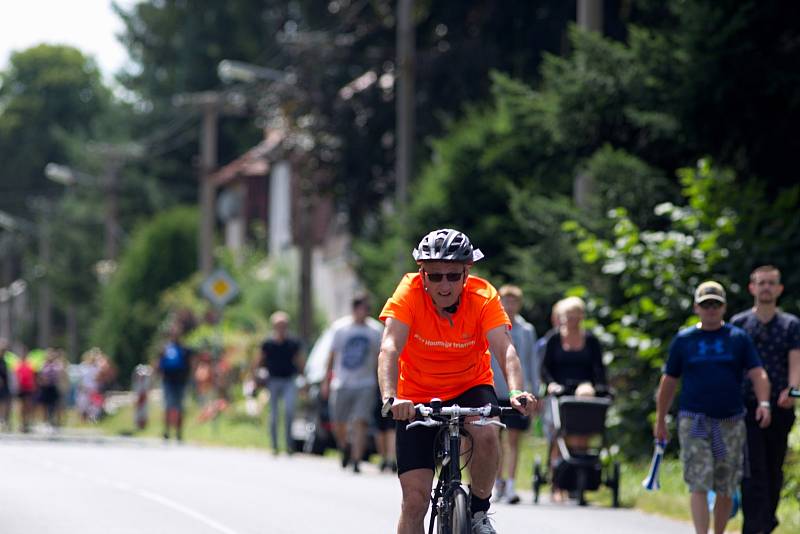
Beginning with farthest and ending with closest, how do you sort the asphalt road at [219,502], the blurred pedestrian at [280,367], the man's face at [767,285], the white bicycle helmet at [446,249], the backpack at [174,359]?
the backpack at [174,359] → the blurred pedestrian at [280,367] → the asphalt road at [219,502] → the man's face at [767,285] → the white bicycle helmet at [446,249]

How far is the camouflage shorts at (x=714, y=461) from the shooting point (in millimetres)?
12062

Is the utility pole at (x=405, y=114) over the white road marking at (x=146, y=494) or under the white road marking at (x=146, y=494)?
over

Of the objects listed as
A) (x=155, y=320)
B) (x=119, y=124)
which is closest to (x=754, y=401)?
(x=155, y=320)

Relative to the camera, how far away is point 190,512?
49.5ft

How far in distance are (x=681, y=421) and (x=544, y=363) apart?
4310mm

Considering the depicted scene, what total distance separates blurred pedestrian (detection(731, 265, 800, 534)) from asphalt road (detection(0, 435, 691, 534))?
4.98 ft

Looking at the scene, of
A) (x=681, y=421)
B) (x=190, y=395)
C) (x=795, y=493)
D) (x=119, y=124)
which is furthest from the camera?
(x=119, y=124)

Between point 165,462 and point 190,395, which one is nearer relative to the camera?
point 165,462

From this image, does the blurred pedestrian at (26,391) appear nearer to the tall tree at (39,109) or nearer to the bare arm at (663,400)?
the bare arm at (663,400)

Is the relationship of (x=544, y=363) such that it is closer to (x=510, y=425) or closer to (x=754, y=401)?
(x=510, y=425)

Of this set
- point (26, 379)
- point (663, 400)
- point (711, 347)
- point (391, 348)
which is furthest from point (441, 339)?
point (26, 379)

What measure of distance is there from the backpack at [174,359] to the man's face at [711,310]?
61.0 ft

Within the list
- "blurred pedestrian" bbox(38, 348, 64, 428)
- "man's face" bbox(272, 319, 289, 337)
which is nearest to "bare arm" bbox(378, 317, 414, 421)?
"man's face" bbox(272, 319, 289, 337)

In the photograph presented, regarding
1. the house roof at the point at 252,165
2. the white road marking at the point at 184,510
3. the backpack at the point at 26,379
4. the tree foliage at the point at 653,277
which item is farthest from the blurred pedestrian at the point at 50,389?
the white road marking at the point at 184,510
